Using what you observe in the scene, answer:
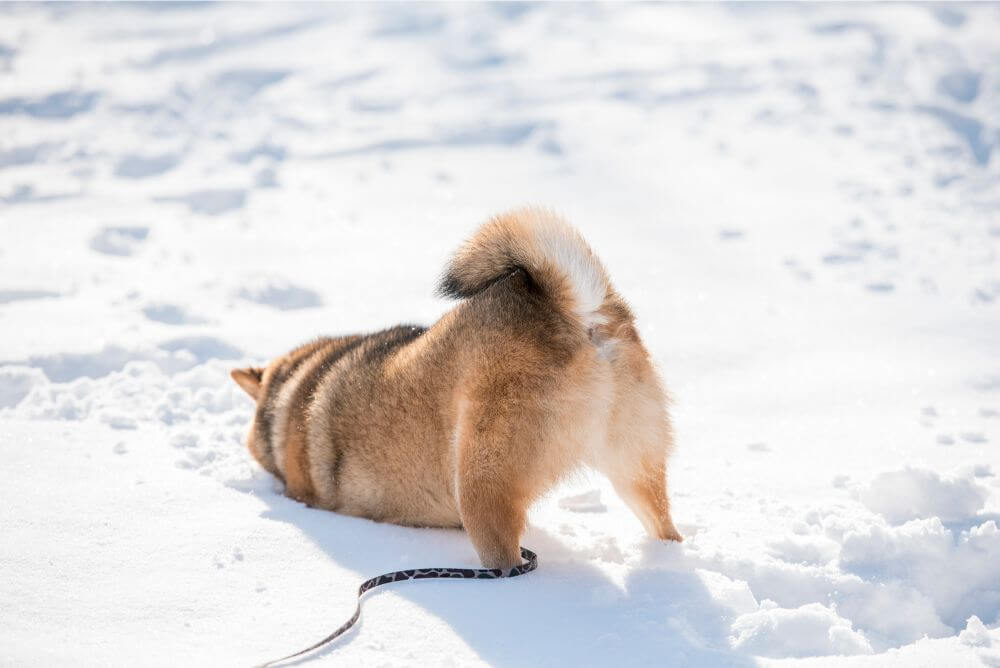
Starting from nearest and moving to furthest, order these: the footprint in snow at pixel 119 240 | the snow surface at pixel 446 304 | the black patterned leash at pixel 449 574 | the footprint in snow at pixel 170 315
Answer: the snow surface at pixel 446 304 < the black patterned leash at pixel 449 574 < the footprint in snow at pixel 170 315 < the footprint in snow at pixel 119 240

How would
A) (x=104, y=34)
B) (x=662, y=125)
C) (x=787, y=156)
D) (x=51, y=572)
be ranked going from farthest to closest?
(x=104, y=34)
(x=662, y=125)
(x=787, y=156)
(x=51, y=572)

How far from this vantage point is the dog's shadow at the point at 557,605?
2.86 m

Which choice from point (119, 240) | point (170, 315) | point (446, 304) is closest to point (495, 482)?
point (446, 304)

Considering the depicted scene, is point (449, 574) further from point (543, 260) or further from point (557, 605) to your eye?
point (543, 260)

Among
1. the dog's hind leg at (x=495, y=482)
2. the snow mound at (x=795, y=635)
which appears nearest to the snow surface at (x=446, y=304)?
the snow mound at (x=795, y=635)

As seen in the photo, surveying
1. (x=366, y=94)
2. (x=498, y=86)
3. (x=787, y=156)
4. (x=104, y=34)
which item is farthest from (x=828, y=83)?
(x=104, y=34)

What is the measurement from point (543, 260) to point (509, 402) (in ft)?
1.81

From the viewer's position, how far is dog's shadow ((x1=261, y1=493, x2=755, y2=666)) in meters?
2.86

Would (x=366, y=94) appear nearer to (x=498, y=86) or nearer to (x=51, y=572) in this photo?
(x=498, y=86)

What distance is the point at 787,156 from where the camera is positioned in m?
10.6

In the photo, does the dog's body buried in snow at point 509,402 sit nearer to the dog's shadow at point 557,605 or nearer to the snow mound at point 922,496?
the dog's shadow at point 557,605

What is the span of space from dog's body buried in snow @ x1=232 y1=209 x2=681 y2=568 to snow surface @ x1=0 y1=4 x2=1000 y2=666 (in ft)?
0.59

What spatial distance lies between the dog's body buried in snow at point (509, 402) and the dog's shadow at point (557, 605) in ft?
0.61

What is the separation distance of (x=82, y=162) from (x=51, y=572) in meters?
8.62
